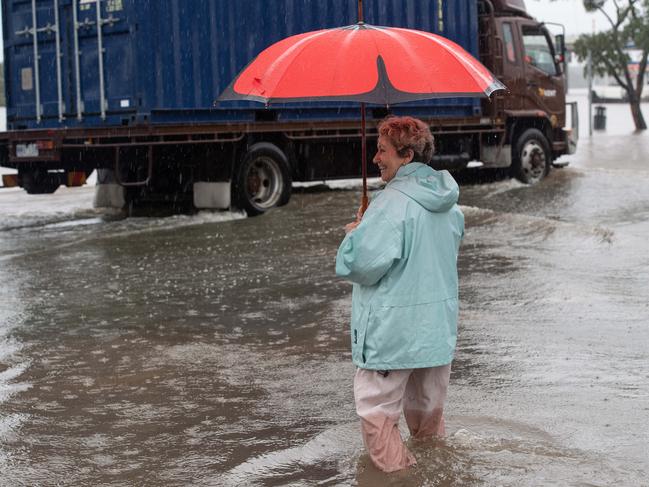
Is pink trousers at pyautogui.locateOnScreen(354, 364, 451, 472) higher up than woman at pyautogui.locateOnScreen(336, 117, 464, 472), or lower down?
lower down

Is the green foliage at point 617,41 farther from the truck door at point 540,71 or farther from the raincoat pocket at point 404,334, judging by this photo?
the raincoat pocket at point 404,334

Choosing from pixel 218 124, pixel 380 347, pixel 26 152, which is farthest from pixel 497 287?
pixel 26 152

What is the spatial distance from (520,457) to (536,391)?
3.71 ft

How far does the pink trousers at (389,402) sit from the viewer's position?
4227 mm

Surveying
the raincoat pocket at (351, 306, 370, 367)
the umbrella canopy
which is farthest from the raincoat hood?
the umbrella canopy

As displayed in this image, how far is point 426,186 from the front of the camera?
421cm

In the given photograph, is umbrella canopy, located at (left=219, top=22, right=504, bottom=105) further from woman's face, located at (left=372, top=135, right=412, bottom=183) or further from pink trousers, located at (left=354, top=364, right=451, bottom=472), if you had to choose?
pink trousers, located at (left=354, top=364, right=451, bottom=472)

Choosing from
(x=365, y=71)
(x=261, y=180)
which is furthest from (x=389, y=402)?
(x=261, y=180)

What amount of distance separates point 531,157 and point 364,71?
14.6 metres

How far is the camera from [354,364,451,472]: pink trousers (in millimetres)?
4227

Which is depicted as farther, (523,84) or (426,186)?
(523,84)

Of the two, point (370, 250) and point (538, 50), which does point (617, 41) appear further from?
point (370, 250)

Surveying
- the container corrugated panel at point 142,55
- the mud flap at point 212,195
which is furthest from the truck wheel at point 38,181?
the mud flap at point 212,195

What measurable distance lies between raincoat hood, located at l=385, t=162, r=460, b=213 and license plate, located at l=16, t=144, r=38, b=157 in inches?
405
